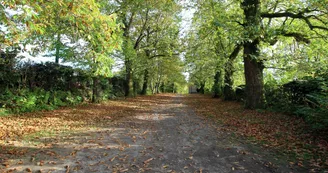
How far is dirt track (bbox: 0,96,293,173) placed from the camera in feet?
13.1

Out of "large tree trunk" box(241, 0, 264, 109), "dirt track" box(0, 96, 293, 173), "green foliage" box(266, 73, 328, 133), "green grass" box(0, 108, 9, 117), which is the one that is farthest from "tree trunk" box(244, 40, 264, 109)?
"green grass" box(0, 108, 9, 117)

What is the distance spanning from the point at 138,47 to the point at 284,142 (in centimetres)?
1793

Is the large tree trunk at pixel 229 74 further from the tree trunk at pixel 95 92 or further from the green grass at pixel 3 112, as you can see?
the green grass at pixel 3 112

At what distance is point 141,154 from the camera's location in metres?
4.80

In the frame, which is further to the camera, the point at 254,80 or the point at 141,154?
the point at 254,80

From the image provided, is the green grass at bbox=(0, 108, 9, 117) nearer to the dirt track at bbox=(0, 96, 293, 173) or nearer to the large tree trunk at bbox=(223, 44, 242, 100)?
the dirt track at bbox=(0, 96, 293, 173)

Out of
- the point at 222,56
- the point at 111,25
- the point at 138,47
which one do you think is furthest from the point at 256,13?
the point at 138,47

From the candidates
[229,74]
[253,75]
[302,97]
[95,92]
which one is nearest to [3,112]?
[95,92]

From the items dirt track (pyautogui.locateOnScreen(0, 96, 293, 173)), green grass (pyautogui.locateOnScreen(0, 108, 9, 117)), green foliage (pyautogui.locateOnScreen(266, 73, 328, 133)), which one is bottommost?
dirt track (pyautogui.locateOnScreen(0, 96, 293, 173))

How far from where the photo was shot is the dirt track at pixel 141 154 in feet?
13.1

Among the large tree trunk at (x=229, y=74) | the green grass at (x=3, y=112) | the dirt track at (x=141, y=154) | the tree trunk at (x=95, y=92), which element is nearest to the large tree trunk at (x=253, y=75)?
the large tree trunk at (x=229, y=74)

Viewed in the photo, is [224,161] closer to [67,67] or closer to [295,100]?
[295,100]

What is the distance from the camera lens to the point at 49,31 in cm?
998

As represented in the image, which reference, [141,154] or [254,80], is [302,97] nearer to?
[254,80]
